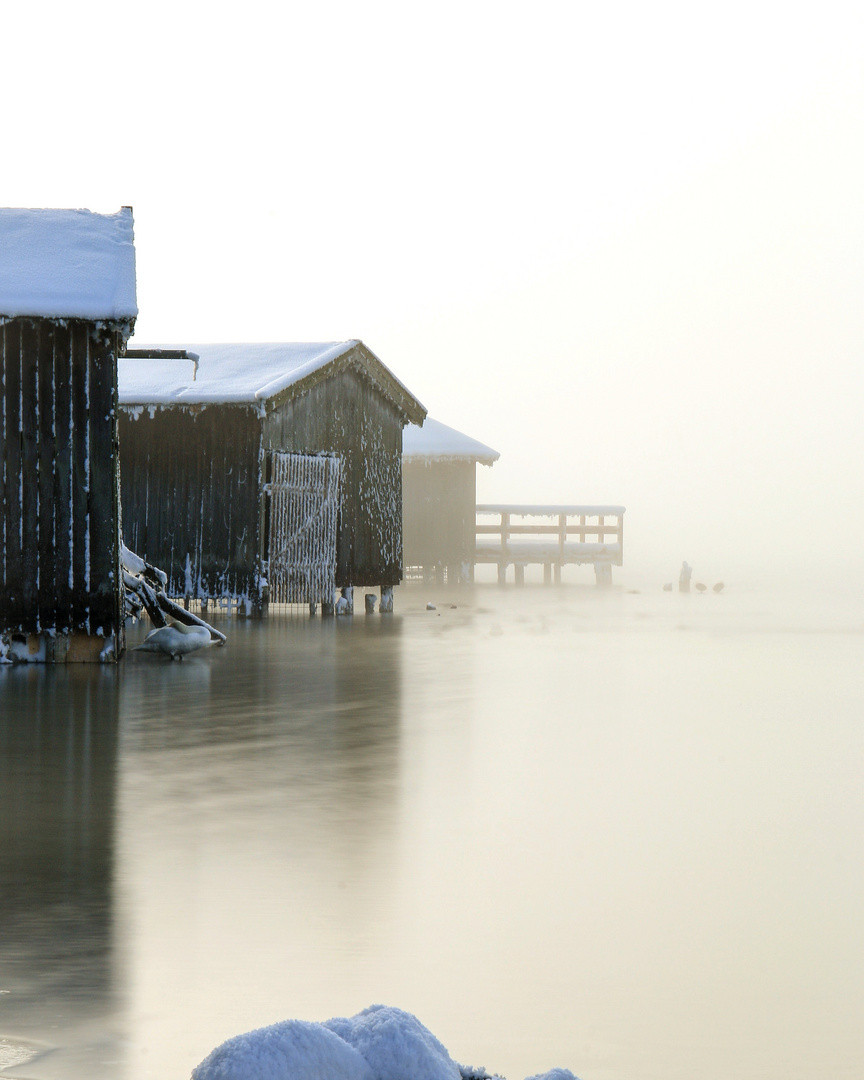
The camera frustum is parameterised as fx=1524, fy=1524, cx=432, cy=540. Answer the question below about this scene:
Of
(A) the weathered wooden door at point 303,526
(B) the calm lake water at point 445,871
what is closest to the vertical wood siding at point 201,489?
(A) the weathered wooden door at point 303,526

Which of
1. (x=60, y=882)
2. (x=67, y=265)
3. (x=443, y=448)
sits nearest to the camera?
(x=60, y=882)

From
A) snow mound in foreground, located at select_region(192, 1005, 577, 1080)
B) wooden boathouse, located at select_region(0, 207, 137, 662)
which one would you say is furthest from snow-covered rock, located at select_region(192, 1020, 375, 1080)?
wooden boathouse, located at select_region(0, 207, 137, 662)

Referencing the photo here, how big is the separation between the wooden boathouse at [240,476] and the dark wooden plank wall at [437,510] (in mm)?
15069

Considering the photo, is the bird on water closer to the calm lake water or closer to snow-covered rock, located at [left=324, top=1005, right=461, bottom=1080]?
the calm lake water

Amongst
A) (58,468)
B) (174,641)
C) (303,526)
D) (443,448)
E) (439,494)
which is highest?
(443,448)

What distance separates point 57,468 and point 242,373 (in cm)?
983

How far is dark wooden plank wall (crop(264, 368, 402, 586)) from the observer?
82.3ft

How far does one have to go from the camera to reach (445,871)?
6359 millimetres

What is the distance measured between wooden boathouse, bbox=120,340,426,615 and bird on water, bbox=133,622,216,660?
5.93 meters

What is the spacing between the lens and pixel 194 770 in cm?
895

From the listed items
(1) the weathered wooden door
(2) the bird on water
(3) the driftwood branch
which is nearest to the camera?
(2) the bird on water

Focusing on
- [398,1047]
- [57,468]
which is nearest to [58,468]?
[57,468]

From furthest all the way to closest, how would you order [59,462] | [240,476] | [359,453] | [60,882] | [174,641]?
[359,453] → [240,476] → [174,641] → [59,462] → [60,882]

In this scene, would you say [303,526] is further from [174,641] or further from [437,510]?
[437,510]
